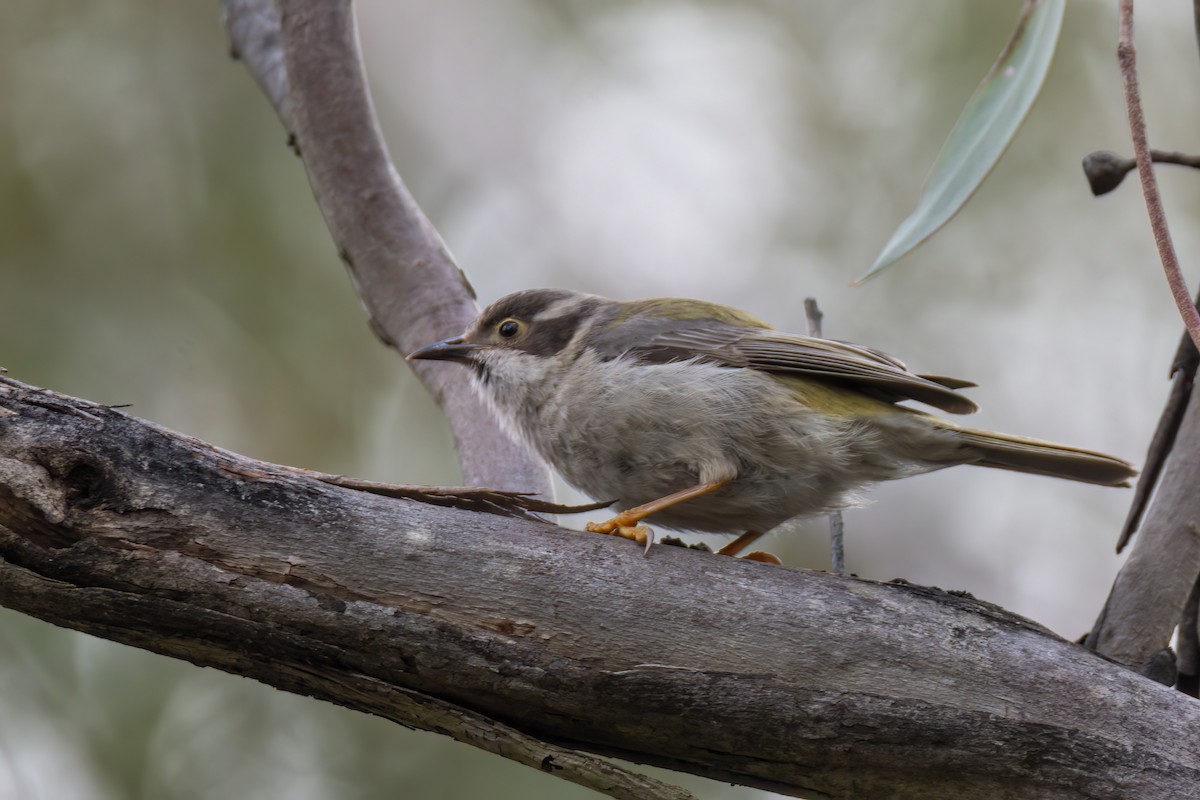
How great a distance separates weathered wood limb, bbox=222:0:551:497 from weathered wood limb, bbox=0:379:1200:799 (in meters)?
1.91

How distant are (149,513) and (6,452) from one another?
31cm

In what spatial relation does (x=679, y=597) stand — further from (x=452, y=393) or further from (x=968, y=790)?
(x=452, y=393)

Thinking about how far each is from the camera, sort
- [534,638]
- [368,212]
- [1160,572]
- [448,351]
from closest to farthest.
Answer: [534,638], [1160,572], [448,351], [368,212]

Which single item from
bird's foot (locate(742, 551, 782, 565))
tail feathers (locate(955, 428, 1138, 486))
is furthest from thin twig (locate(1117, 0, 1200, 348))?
bird's foot (locate(742, 551, 782, 565))

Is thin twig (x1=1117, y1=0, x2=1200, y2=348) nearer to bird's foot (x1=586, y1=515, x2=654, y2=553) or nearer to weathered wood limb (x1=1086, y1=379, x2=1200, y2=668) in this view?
weathered wood limb (x1=1086, y1=379, x2=1200, y2=668)

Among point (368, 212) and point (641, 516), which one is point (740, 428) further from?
point (368, 212)

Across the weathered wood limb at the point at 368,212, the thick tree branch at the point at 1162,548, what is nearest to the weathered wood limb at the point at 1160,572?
the thick tree branch at the point at 1162,548

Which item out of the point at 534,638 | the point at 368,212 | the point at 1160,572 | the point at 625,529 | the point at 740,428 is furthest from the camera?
the point at 368,212

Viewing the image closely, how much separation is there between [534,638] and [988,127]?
83.2 inches

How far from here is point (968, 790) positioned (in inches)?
105

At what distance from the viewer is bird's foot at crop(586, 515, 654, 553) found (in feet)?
10.1

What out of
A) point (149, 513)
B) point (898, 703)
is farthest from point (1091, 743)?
point (149, 513)

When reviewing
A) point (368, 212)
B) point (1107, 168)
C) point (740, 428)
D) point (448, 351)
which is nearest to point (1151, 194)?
point (1107, 168)

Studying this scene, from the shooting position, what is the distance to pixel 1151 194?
2.72 meters
